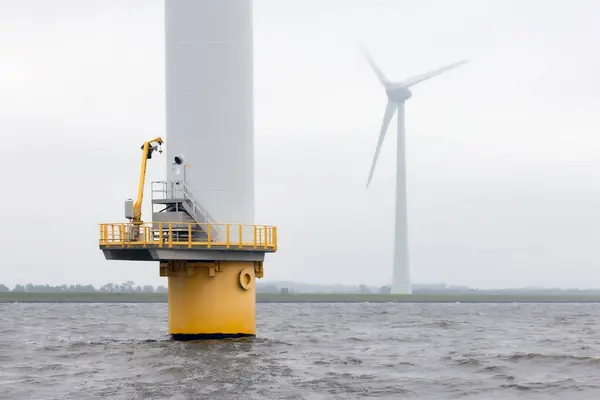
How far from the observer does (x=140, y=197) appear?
1773 inches

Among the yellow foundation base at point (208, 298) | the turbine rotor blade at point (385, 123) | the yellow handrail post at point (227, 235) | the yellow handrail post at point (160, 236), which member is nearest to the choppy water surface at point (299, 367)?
the yellow foundation base at point (208, 298)

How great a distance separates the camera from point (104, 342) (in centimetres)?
4797

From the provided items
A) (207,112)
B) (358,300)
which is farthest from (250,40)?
(358,300)

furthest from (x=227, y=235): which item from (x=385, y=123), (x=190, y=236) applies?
(x=385, y=123)

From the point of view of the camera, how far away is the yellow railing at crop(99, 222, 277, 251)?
140ft

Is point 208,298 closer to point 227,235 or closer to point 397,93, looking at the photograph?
point 227,235

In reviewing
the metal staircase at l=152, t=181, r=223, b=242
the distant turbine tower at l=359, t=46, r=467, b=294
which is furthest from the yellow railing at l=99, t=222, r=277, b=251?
the distant turbine tower at l=359, t=46, r=467, b=294

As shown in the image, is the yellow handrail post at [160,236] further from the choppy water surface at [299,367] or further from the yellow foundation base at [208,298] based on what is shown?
the choppy water surface at [299,367]

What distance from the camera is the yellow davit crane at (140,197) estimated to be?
144 feet

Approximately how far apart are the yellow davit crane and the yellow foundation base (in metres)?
2.34

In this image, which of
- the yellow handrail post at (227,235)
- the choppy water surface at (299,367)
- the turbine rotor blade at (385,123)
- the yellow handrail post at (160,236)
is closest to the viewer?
the choppy water surface at (299,367)

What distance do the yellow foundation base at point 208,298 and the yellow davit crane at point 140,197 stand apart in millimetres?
2337

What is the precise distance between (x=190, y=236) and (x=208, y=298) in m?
Result: 3.12

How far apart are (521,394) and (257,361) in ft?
34.9
